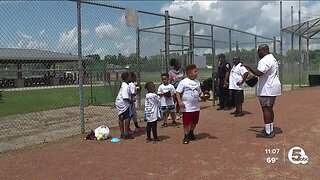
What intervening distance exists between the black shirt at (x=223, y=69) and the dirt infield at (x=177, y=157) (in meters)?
3.49

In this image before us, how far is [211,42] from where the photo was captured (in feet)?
44.7

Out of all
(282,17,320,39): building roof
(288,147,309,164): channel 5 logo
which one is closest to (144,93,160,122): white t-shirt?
(288,147,309,164): channel 5 logo

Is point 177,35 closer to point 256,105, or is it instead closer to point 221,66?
point 221,66

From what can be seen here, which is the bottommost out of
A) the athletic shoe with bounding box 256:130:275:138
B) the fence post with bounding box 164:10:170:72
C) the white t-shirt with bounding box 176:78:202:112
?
the athletic shoe with bounding box 256:130:275:138

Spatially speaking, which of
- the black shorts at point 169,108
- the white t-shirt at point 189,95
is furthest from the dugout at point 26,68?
the white t-shirt at point 189,95

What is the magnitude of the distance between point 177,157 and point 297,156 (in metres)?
1.97

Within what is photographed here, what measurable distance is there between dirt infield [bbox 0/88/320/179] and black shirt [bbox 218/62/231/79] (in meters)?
3.49

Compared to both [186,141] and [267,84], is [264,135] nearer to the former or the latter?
[267,84]

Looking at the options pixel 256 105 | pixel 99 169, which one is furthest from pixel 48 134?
pixel 256 105

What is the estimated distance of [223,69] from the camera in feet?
41.5

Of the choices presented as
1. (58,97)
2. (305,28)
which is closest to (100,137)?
(58,97)

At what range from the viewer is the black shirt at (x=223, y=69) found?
12.4 m

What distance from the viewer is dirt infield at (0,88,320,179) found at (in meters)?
5.57

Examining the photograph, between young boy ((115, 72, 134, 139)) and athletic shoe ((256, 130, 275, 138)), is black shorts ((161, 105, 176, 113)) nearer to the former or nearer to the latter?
young boy ((115, 72, 134, 139))
